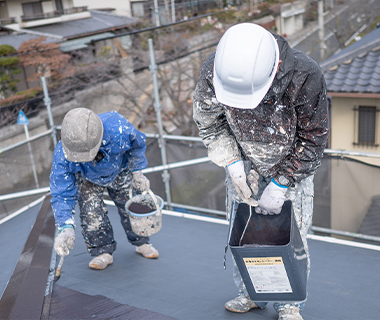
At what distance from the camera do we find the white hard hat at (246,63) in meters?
1.47

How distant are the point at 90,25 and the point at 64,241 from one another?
14873mm

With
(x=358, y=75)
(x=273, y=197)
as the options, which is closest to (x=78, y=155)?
(x=273, y=197)

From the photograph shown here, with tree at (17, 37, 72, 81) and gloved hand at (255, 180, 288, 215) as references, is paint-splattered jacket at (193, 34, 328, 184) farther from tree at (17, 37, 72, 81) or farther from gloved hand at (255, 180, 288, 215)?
tree at (17, 37, 72, 81)

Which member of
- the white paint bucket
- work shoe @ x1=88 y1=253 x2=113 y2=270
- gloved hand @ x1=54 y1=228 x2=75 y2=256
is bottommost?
work shoe @ x1=88 y1=253 x2=113 y2=270

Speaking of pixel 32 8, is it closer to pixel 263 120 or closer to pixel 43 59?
pixel 43 59

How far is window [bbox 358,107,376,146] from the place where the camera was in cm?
657

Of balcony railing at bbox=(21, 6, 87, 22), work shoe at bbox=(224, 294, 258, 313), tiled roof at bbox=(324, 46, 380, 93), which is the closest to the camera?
work shoe at bbox=(224, 294, 258, 313)

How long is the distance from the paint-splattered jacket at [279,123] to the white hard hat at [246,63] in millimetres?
83

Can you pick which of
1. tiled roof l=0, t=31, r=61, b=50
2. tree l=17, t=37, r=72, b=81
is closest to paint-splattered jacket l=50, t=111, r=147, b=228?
tree l=17, t=37, r=72, b=81

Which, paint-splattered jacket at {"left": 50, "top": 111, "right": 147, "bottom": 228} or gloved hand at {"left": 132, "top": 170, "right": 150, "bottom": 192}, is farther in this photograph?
gloved hand at {"left": 132, "top": 170, "right": 150, "bottom": 192}

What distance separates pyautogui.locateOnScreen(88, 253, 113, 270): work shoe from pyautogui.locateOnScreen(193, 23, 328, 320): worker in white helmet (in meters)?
1.04

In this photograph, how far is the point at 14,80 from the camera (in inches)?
463

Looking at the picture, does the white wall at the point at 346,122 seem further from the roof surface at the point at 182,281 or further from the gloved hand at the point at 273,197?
the gloved hand at the point at 273,197

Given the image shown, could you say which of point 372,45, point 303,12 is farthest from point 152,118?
point 303,12
